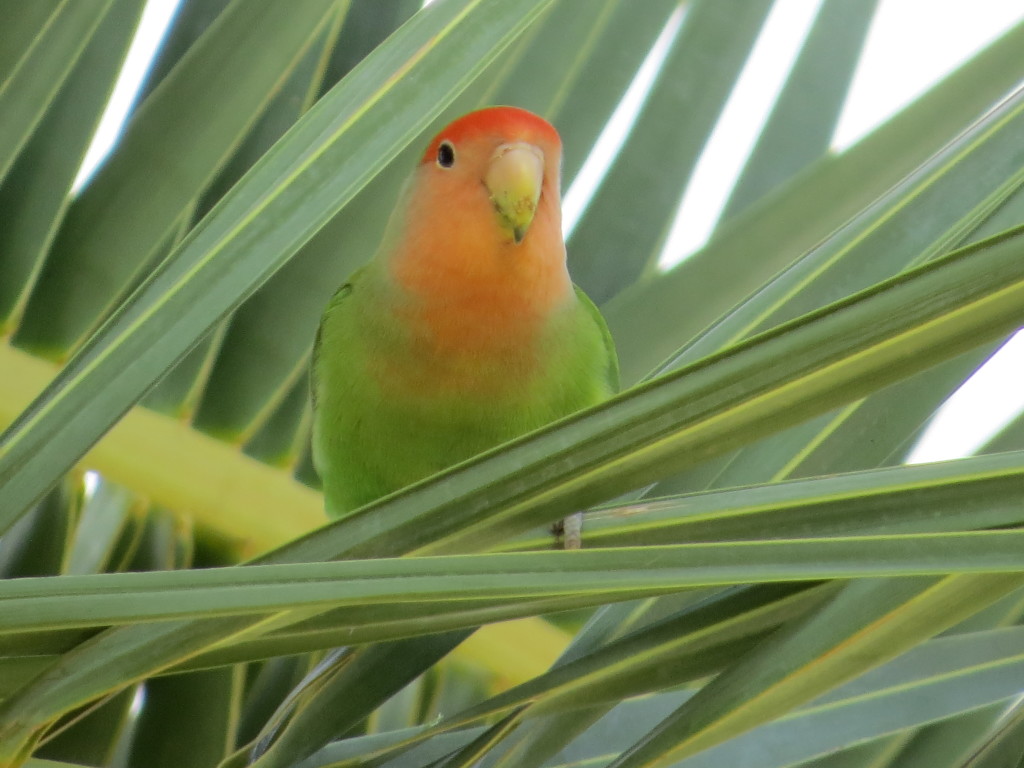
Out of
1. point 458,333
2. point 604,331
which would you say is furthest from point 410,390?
point 604,331

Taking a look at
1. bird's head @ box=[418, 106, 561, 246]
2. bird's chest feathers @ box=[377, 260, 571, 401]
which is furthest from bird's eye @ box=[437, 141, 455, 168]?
bird's chest feathers @ box=[377, 260, 571, 401]

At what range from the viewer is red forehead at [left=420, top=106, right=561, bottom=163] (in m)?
1.08

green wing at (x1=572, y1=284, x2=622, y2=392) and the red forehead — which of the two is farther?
green wing at (x1=572, y1=284, x2=622, y2=392)

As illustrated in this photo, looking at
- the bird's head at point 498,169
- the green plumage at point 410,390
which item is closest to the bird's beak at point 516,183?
the bird's head at point 498,169

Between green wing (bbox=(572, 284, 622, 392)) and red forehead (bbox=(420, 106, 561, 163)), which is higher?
red forehead (bbox=(420, 106, 561, 163))

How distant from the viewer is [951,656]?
73 cm

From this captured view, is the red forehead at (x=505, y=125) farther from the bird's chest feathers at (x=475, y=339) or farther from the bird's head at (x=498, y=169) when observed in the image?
the bird's chest feathers at (x=475, y=339)

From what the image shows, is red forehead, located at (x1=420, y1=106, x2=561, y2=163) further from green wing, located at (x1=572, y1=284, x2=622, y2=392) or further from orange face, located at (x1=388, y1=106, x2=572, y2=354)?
green wing, located at (x1=572, y1=284, x2=622, y2=392)

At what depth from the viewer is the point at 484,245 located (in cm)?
116

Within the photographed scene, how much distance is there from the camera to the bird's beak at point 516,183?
1087 millimetres

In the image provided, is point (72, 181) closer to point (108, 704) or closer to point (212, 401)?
point (212, 401)

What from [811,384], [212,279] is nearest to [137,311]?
[212,279]

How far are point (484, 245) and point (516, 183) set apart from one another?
82 mm

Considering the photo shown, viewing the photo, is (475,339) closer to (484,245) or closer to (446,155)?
(484,245)
